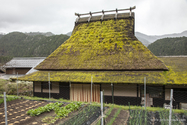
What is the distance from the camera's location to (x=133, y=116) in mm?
6336

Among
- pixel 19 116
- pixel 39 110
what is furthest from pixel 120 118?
pixel 19 116

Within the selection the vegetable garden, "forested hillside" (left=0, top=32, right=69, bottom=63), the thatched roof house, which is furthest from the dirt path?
"forested hillside" (left=0, top=32, right=69, bottom=63)

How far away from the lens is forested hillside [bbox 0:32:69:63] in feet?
227

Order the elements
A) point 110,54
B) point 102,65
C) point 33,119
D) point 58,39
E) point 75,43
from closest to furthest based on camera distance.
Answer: point 33,119 < point 102,65 < point 110,54 < point 75,43 < point 58,39

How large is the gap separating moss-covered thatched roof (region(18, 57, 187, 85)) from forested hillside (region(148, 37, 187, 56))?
132 feet

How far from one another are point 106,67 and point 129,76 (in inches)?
74.4

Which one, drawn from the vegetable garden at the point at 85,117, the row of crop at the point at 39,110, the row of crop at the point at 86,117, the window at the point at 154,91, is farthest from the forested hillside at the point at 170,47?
the row of crop at the point at 39,110

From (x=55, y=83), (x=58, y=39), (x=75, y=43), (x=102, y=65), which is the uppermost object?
(x=58, y=39)

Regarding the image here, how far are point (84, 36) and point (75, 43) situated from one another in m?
1.22

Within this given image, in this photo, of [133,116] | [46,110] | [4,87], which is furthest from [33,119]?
[4,87]

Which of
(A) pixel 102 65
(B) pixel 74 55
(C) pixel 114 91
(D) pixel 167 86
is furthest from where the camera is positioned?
(B) pixel 74 55

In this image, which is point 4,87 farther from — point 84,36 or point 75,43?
point 84,36

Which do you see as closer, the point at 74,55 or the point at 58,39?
the point at 74,55

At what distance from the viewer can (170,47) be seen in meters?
50.2
